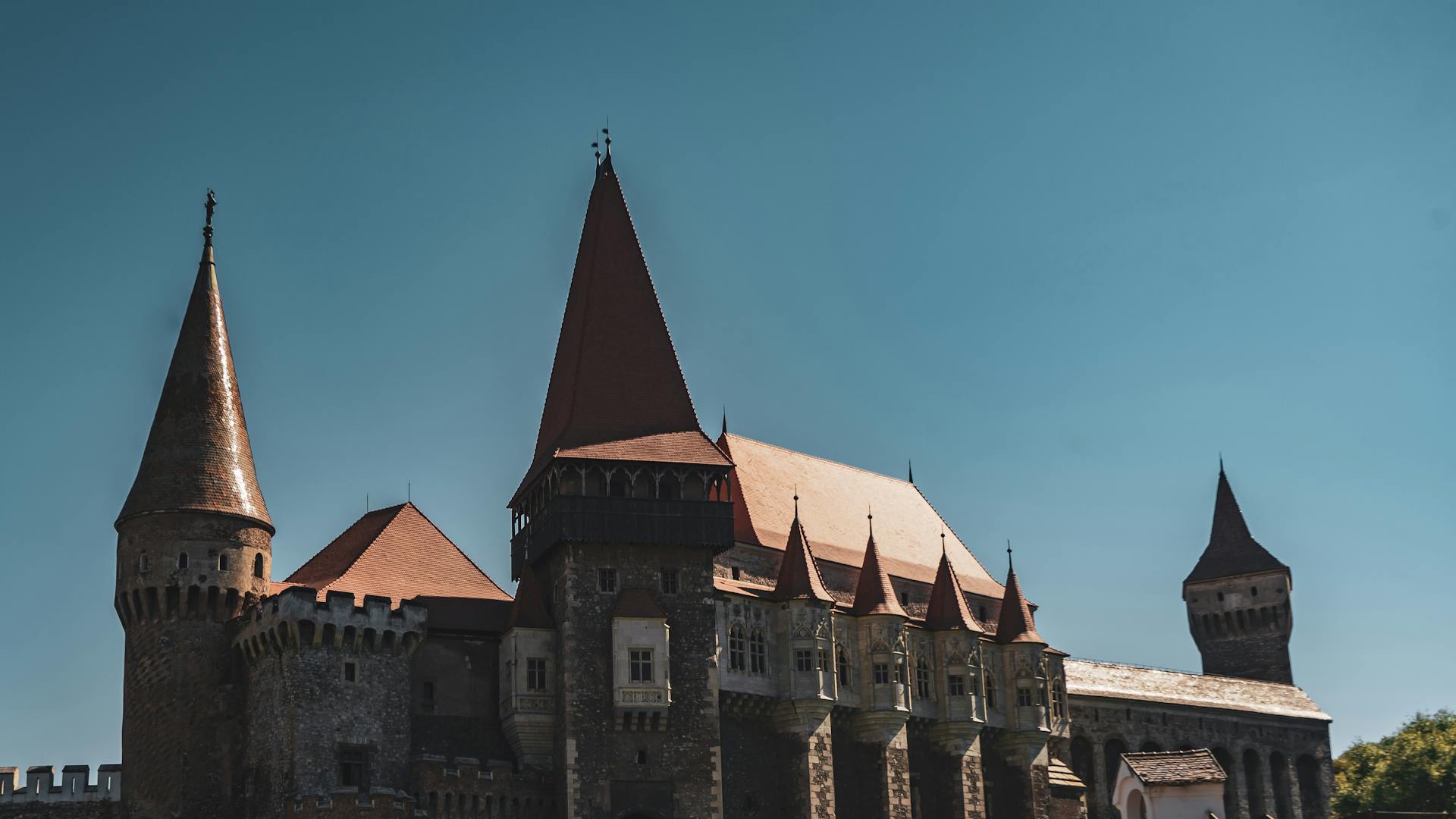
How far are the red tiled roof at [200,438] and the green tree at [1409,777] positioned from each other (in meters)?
46.2

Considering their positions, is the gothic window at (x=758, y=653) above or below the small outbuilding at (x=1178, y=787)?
above

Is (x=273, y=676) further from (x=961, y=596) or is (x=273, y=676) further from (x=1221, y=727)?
(x=1221, y=727)

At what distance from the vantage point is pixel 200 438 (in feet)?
173

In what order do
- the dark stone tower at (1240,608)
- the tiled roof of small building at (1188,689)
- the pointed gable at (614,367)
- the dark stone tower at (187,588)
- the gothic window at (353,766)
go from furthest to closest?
the dark stone tower at (1240,608), the tiled roof of small building at (1188,689), the pointed gable at (614,367), the dark stone tower at (187,588), the gothic window at (353,766)

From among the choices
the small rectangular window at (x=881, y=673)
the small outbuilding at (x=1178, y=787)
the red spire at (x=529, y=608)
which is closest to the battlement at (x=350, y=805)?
the red spire at (x=529, y=608)

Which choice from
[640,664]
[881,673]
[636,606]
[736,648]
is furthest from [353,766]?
[881,673]

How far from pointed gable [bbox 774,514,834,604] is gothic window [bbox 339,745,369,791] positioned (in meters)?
14.8

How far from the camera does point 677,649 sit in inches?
2042

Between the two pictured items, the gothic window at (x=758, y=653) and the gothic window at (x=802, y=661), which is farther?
the gothic window at (x=802, y=661)

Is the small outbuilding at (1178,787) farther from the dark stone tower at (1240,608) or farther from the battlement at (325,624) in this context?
the dark stone tower at (1240,608)

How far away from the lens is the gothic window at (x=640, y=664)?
166 feet

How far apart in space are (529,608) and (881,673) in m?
12.8

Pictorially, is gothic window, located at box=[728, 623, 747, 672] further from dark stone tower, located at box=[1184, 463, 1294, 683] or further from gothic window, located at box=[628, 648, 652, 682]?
dark stone tower, located at box=[1184, 463, 1294, 683]

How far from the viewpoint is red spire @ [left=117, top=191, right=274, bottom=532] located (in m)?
51.5
